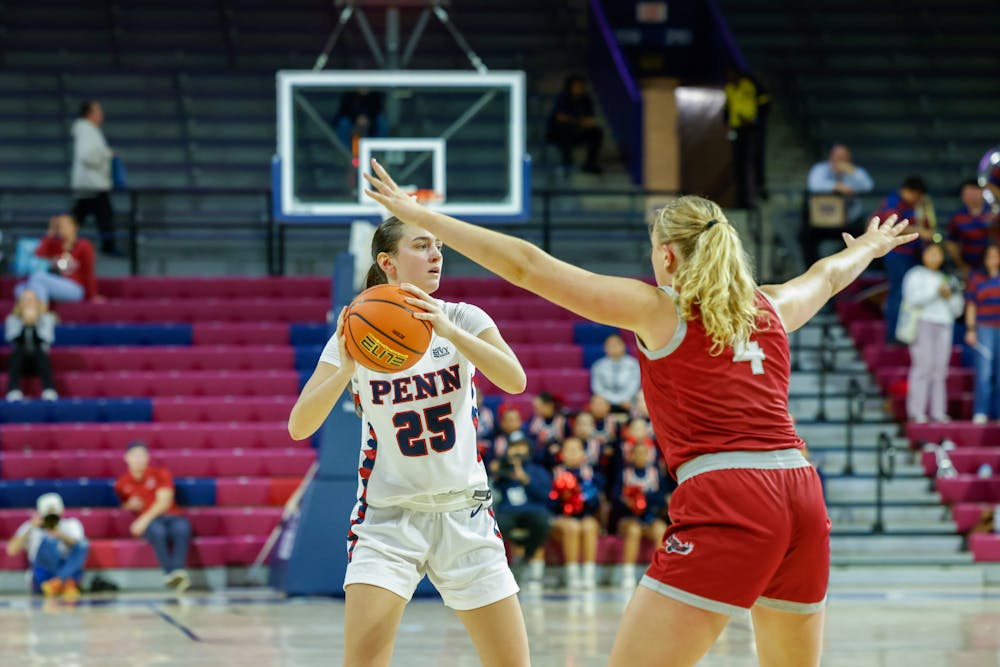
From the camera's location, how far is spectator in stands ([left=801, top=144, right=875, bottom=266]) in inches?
615

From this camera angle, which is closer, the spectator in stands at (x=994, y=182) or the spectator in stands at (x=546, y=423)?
the spectator in stands at (x=546, y=423)

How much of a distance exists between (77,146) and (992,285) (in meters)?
9.48

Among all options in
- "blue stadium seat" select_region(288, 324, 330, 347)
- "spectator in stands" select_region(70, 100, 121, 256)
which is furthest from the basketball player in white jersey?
"spectator in stands" select_region(70, 100, 121, 256)

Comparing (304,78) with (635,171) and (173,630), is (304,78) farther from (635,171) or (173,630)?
(635,171)

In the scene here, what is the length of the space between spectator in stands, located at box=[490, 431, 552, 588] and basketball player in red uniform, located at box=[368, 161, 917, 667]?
741 centimetres

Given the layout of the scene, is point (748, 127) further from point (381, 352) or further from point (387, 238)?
point (381, 352)

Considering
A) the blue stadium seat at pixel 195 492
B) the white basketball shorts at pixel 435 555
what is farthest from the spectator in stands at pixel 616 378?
the white basketball shorts at pixel 435 555

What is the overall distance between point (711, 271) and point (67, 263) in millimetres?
12387

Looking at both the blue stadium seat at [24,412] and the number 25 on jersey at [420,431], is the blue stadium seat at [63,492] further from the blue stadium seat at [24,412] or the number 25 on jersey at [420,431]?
the number 25 on jersey at [420,431]

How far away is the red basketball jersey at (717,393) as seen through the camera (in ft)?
12.8

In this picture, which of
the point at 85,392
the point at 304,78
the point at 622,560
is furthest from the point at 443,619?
the point at 85,392

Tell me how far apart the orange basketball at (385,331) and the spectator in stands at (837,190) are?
38.5 feet

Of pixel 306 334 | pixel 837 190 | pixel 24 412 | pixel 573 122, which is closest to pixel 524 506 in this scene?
pixel 306 334

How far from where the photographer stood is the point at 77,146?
15961 millimetres
